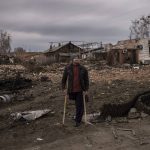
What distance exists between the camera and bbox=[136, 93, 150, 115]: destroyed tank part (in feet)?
42.5

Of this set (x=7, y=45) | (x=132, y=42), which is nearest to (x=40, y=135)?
(x=132, y=42)

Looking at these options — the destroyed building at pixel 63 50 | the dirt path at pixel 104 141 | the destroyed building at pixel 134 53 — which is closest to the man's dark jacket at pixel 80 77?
the dirt path at pixel 104 141

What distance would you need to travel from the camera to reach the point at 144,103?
1348cm

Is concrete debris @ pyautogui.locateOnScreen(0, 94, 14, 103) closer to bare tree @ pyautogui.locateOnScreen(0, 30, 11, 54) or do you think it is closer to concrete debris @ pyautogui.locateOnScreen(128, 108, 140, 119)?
concrete debris @ pyautogui.locateOnScreen(128, 108, 140, 119)

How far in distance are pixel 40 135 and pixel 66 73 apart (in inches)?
76.9

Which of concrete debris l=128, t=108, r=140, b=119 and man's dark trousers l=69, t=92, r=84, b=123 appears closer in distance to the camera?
man's dark trousers l=69, t=92, r=84, b=123

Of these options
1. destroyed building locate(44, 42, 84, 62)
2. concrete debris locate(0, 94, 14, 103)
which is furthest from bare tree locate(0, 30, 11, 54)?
concrete debris locate(0, 94, 14, 103)

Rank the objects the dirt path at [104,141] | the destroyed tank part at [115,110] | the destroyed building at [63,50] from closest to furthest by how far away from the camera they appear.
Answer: the dirt path at [104,141]
the destroyed tank part at [115,110]
the destroyed building at [63,50]

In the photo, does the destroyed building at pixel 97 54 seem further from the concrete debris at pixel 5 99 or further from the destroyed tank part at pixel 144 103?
the destroyed tank part at pixel 144 103

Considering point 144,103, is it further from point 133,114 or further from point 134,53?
point 134,53

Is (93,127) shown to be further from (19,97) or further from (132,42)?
(132,42)

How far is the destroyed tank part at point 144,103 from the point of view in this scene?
42.5 feet

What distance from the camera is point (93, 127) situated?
11578 millimetres

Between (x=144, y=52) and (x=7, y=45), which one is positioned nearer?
(x=144, y=52)
